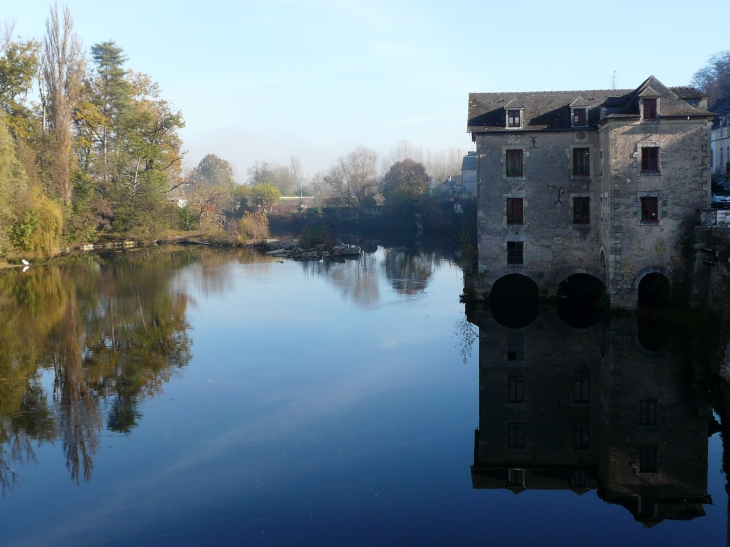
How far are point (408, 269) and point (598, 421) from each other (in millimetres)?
27844

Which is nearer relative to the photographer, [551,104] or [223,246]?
[551,104]

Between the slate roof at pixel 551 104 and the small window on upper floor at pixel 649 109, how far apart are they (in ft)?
2.16

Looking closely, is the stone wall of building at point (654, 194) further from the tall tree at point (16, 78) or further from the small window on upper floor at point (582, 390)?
the tall tree at point (16, 78)

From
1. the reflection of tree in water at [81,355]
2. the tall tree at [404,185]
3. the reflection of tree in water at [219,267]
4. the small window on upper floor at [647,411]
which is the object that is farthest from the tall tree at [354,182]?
the small window on upper floor at [647,411]

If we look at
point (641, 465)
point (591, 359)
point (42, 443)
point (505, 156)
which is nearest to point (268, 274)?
point (505, 156)

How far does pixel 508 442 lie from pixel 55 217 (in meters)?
39.3

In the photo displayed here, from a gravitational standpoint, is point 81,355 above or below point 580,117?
below

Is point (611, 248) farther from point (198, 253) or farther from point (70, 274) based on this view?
point (198, 253)

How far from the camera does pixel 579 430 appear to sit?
46.7 ft

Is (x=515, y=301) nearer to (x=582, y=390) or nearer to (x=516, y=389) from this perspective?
(x=516, y=389)

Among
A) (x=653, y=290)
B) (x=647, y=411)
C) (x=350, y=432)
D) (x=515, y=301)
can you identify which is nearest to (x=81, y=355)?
(x=350, y=432)

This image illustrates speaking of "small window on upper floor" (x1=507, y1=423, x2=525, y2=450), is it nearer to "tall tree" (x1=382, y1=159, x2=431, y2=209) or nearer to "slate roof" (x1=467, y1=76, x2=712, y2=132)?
"slate roof" (x1=467, y1=76, x2=712, y2=132)

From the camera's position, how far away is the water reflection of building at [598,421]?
11.9 meters

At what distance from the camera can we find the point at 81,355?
2023 cm
